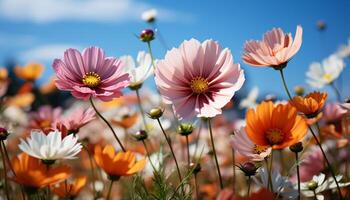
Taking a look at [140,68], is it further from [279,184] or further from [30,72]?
[30,72]

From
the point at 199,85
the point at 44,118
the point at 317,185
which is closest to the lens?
the point at 199,85

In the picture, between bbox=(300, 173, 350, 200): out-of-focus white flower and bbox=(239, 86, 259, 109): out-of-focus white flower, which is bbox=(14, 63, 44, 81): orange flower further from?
bbox=(300, 173, 350, 200): out-of-focus white flower

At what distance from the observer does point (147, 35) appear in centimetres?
138

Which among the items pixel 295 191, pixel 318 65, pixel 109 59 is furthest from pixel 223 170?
pixel 109 59

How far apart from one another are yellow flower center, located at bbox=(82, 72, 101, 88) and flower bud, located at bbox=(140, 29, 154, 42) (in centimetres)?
30

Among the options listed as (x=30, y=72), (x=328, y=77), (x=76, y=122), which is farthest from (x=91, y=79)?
(x=30, y=72)

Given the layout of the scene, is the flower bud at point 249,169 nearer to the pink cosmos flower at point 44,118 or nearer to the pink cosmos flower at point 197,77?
the pink cosmos flower at point 197,77

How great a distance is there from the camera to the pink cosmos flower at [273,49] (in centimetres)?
103

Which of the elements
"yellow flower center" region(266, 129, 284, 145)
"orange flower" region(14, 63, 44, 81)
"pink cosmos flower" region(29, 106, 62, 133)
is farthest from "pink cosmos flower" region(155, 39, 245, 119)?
"orange flower" region(14, 63, 44, 81)

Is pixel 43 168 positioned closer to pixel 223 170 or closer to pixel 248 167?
pixel 248 167

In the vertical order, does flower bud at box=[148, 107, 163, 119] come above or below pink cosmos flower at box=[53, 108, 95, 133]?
above

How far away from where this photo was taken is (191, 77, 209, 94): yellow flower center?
1054 mm

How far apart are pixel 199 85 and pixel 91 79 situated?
0.23 meters

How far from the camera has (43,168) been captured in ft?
3.35
